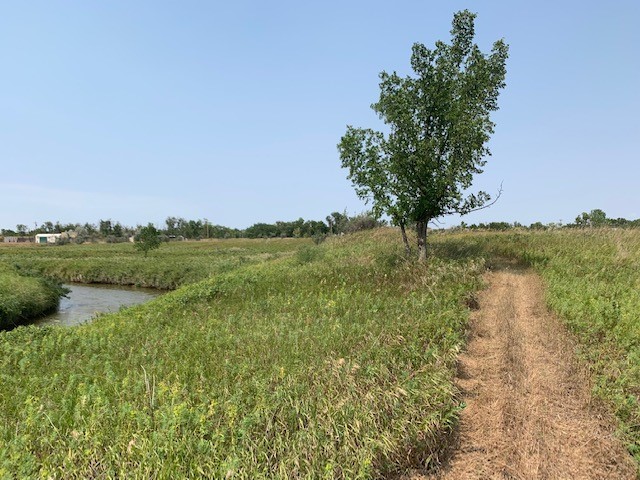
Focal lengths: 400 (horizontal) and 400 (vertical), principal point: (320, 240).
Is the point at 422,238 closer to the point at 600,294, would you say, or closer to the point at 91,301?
the point at 600,294

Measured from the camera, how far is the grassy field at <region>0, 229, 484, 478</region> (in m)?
4.43

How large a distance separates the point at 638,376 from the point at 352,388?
14.8ft

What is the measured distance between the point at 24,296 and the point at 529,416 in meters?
27.3

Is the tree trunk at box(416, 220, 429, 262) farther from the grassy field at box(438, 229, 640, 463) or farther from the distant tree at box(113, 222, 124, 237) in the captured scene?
the distant tree at box(113, 222, 124, 237)

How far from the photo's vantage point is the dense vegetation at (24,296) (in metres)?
21.3

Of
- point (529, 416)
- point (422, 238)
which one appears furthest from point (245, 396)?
point (422, 238)

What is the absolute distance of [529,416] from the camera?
229 inches

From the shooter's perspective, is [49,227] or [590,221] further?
[49,227]

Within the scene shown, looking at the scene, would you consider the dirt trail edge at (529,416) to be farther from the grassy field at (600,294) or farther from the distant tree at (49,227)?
the distant tree at (49,227)

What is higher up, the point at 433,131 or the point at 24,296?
the point at 433,131

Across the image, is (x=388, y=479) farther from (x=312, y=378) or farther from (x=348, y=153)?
(x=348, y=153)

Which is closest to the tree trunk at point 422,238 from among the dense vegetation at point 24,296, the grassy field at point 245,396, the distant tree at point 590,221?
the grassy field at point 245,396

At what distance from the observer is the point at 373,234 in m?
31.1

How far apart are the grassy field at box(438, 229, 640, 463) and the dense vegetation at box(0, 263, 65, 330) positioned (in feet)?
76.1
